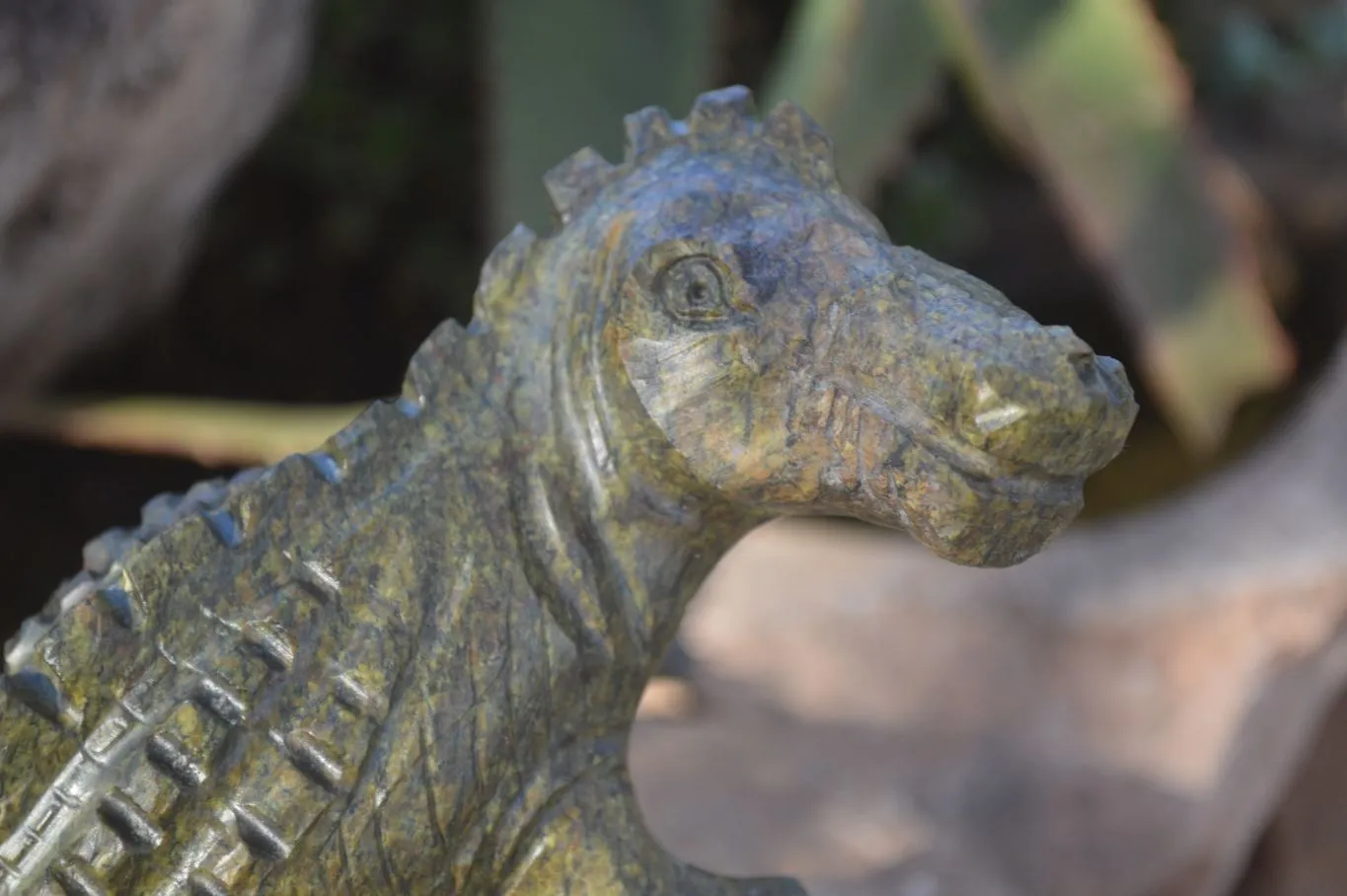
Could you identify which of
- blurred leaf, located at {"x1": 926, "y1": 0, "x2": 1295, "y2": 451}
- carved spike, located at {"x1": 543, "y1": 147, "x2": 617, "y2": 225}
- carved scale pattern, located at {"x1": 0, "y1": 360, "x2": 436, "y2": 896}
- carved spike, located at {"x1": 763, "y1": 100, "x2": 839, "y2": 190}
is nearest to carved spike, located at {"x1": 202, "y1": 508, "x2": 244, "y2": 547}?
carved scale pattern, located at {"x1": 0, "y1": 360, "x2": 436, "y2": 896}

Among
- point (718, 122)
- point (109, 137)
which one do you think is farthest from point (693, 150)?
point (109, 137)

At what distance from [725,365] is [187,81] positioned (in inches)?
33.8

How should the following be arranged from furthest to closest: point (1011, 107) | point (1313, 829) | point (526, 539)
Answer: point (1011, 107) < point (1313, 829) < point (526, 539)

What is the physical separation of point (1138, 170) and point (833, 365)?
1099mm

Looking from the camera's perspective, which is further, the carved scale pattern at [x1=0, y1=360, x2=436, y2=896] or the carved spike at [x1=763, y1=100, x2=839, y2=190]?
the carved spike at [x1=763, y1=100, x2=839, y2=190]

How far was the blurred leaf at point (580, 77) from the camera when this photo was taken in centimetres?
173

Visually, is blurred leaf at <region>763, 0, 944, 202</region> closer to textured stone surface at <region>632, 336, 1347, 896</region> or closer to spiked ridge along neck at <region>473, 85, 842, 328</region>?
textured stone surface at <region>632, 336, 1347, 896</region>

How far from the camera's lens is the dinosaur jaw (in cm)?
69

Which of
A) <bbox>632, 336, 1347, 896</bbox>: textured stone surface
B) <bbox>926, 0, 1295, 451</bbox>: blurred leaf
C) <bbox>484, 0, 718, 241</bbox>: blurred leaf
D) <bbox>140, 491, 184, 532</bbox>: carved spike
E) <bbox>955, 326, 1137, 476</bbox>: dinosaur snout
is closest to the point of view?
<bbox>955, 326, 1137, 476</bbox>: dinosaur snout

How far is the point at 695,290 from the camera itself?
73cm

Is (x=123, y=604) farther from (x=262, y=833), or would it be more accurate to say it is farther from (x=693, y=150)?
(x=693, y=150)

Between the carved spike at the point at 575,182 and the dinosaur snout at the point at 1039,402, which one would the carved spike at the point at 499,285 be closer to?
the carved spike at the point at 575,182

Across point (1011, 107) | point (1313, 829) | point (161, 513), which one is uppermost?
point (161, 513)

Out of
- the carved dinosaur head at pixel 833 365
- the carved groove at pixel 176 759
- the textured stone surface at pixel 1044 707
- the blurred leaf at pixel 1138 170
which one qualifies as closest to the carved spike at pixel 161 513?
the carved groove at pixel 176 759
